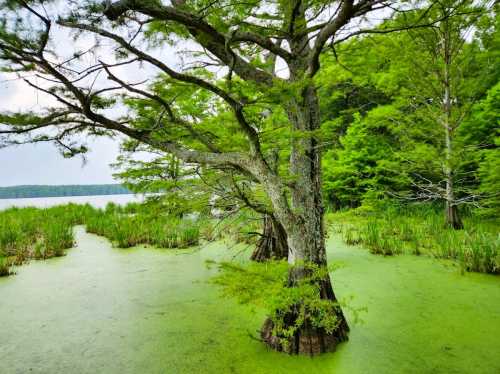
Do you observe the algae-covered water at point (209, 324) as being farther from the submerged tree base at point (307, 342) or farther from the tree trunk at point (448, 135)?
the tree trunk at point (448, 135)

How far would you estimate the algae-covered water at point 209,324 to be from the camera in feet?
6.28

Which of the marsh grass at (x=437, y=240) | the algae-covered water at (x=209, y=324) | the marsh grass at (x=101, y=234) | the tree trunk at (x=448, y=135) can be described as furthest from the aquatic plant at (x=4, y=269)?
the tree trunk at (x=448, y=135)

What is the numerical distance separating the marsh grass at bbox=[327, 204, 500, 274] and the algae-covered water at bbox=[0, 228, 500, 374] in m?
0.20

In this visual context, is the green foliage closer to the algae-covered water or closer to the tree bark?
the tree bark

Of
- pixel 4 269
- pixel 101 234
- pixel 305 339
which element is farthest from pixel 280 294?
pixel 101 234

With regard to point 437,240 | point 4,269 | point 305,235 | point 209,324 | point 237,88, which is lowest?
point 209,324

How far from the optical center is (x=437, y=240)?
4363 mm

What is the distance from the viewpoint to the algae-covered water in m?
1.91

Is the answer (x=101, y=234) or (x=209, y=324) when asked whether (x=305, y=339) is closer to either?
(x=209, y=324)

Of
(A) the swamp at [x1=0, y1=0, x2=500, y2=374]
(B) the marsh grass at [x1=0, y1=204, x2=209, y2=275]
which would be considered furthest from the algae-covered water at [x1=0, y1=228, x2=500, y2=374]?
(B) the marsh grass at [x1=0, y1=204, x2=209, y2=275]

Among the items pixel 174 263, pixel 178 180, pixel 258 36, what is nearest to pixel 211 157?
pixel 258 36

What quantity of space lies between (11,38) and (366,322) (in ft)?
9.19

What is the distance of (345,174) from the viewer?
8805 mm

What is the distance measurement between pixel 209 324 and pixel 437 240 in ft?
11.4
